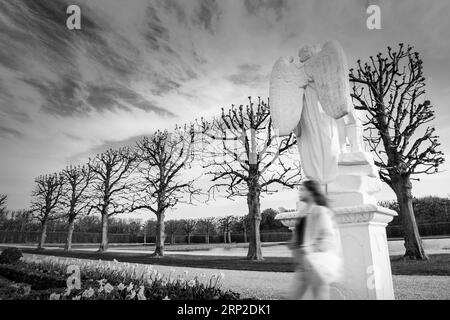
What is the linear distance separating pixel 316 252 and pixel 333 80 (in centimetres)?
218

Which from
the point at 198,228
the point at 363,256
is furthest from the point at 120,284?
the point at 198,228

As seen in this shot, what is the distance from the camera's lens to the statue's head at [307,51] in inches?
177

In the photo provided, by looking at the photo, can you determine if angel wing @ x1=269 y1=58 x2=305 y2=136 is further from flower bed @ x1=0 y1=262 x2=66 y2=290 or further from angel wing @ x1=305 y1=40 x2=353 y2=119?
flower bed @ x1=0 y1=262 x2=66 y2=290

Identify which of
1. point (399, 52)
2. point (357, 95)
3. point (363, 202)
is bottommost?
point (363, 202)

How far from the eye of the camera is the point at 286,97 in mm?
4492

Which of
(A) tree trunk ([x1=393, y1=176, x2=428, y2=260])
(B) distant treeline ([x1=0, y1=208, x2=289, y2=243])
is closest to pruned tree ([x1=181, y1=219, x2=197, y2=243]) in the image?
(B) distant treeline ([x1=0, y1=208, x2=289, y2=243])

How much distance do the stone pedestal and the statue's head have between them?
1568 mm

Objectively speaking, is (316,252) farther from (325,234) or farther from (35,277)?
(35,277)
